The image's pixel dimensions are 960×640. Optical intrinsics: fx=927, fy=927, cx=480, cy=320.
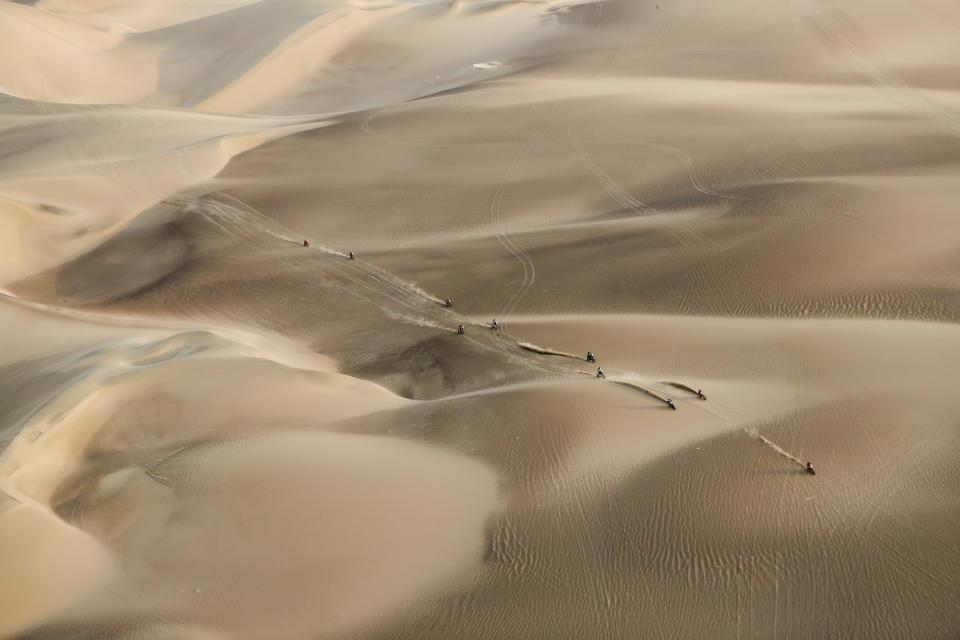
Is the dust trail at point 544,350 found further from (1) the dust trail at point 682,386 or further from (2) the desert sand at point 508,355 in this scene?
(1) the dust trail at point 682,386

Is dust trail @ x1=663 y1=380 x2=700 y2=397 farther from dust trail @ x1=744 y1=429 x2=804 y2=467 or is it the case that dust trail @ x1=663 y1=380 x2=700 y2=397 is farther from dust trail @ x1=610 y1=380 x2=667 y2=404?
dust trail @ x1=744 y1=429 x2=804 y2=467

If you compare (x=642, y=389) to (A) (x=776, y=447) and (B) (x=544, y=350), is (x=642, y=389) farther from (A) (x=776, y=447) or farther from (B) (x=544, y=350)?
(B) (x=544, y=350)

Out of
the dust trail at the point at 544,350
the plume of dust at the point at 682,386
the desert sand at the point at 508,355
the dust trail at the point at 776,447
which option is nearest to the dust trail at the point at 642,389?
the desert sand at the point at 508,355

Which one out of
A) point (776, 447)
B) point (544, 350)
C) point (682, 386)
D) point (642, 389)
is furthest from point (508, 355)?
point (776, 447)

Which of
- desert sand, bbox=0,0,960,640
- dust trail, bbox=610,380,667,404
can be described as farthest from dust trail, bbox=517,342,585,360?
dust trail, bbox=610,380,667,404

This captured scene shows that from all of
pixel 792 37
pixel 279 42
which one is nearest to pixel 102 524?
pixel 792 37

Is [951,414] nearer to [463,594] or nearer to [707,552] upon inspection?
[707,552]
